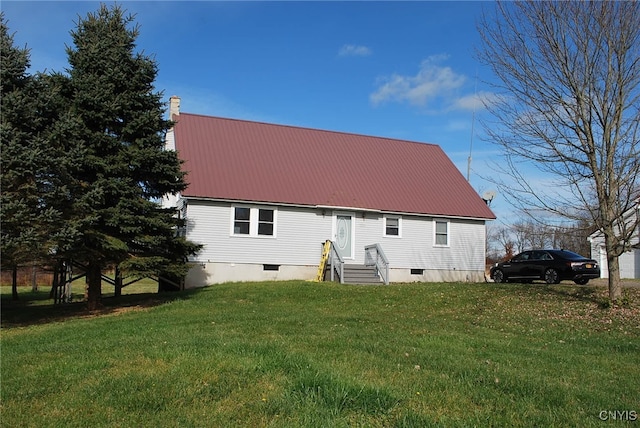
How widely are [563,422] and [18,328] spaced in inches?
451

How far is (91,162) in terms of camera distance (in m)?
13.1

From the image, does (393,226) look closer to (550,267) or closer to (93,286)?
(550,267)

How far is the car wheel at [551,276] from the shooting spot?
20688 millimetres

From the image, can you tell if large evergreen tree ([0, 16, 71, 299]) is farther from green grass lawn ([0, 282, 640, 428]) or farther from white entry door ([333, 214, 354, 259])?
white entry door ([333, 214, 354, 259])

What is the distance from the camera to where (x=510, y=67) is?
1264 cm

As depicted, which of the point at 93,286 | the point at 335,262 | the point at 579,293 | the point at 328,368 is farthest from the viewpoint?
the point at 335,262

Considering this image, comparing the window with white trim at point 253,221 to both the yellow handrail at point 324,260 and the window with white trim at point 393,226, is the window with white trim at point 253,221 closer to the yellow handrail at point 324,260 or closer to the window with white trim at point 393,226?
the yellow handrail at point 324,260

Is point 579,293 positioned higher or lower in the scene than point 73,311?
higher

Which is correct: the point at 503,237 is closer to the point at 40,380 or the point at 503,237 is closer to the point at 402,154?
the point at 402,154

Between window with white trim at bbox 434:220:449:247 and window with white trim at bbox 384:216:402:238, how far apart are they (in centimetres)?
186

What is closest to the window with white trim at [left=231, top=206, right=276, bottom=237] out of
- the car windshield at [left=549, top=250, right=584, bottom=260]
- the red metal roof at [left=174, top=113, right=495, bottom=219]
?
the red metal roof at [left=174, top=113, right=495, bottom=219]

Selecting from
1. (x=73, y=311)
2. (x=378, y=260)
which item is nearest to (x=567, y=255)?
(x=378, y=260)

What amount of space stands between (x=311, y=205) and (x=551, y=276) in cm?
1001

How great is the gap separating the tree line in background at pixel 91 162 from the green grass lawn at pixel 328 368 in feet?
6.28
